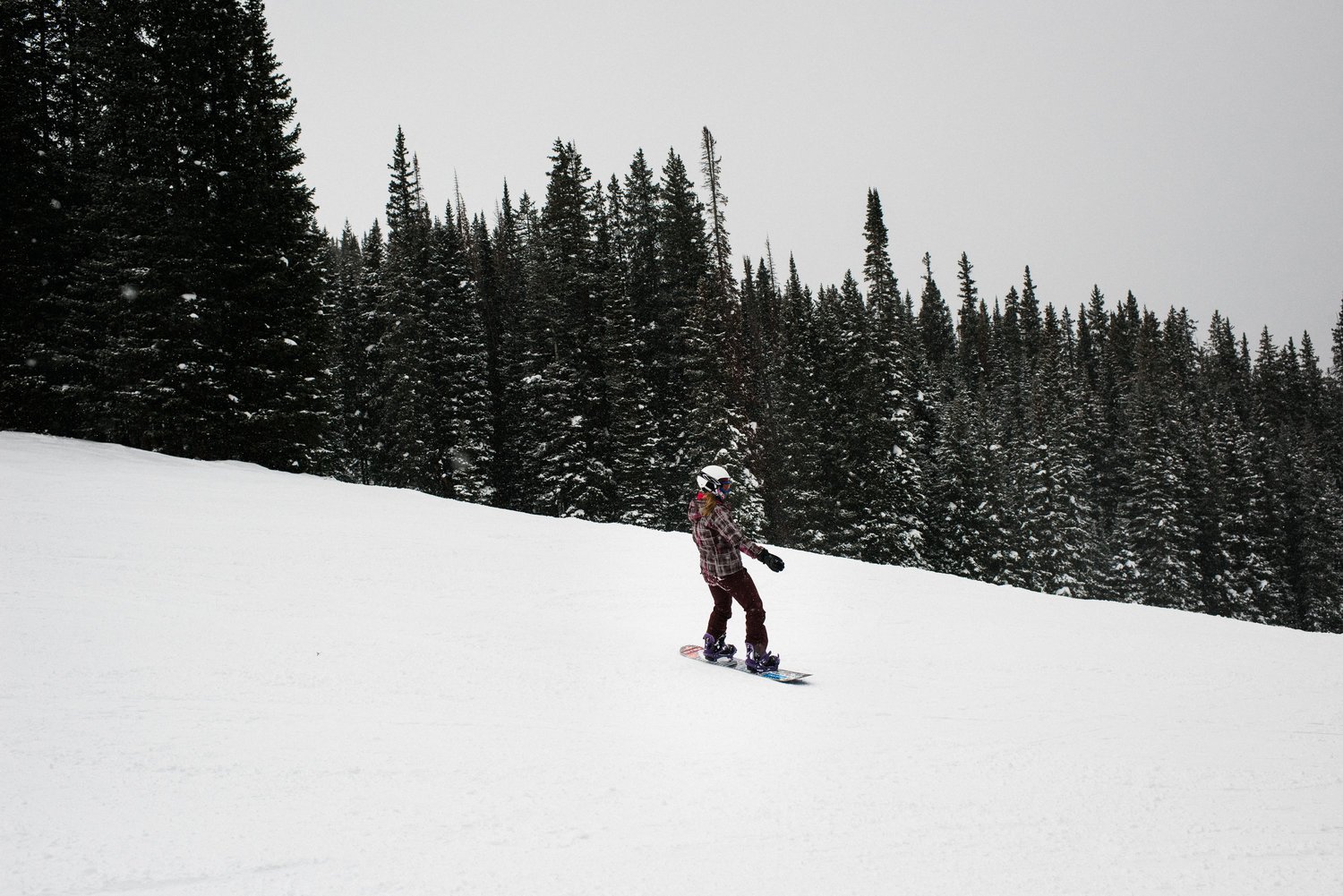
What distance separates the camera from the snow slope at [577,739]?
3.79 meters

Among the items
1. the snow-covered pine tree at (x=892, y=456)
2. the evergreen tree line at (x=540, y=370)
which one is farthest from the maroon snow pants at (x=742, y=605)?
the snow-covered pine tree at (x=892, y=456)

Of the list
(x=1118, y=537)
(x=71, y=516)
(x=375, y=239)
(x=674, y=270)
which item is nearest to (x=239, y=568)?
(x=71, y=516)

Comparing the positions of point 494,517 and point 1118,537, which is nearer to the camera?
point 494,517

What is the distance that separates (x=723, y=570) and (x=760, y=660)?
3.33 ft

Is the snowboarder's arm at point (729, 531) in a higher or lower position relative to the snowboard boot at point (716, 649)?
higher

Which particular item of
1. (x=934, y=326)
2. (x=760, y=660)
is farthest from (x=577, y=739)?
(x=934, y=326)

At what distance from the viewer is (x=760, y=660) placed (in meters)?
7.64

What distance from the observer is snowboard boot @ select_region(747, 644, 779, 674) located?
760cm

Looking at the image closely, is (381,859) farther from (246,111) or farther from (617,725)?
(246,111)

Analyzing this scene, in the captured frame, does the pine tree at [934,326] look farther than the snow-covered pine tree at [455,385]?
Yes

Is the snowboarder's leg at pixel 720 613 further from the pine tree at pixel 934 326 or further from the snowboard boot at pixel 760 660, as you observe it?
the pine tree at pixel 934 326

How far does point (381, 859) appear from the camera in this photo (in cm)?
367

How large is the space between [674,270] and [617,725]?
43.9m

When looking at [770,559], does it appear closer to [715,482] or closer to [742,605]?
[742,605]
